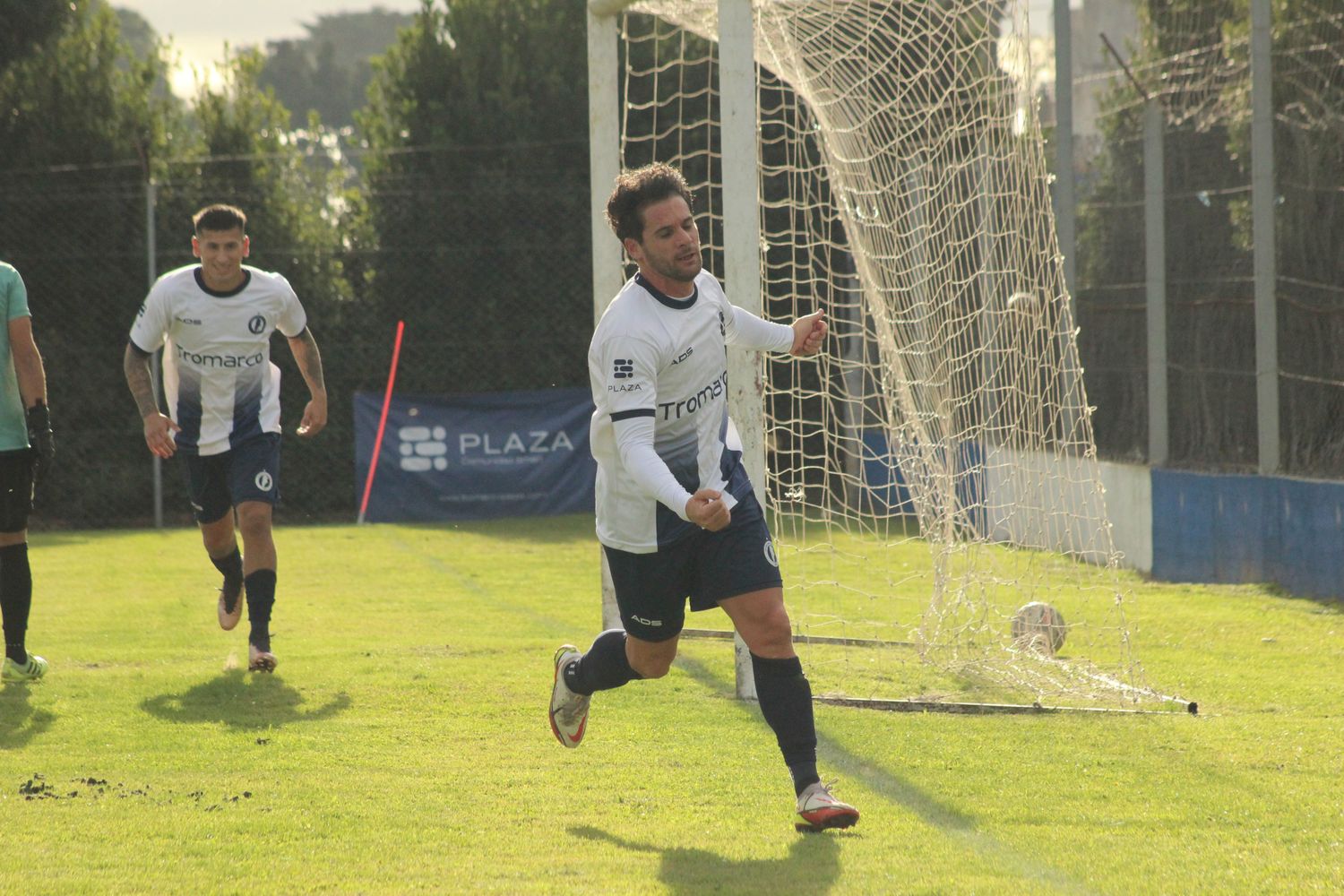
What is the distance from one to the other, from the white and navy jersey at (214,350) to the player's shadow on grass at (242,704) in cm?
114

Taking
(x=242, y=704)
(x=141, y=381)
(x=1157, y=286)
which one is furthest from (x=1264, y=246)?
(x=242, y=704)

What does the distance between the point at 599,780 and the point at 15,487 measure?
3271mm

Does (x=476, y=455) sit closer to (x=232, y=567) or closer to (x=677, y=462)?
(x=232, y=567)

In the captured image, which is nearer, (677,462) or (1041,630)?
(677,462)

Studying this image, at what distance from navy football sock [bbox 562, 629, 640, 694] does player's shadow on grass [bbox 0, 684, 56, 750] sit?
201cm

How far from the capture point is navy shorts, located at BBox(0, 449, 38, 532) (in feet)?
21.8

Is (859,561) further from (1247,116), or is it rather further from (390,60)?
(390,60)

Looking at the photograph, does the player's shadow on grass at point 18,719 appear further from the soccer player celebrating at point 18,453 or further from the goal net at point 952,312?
the goal net at point 952,312

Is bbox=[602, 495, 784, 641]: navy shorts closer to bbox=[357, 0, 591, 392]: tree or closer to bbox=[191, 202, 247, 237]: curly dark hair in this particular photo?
bbox=[191, 202, 247, 237]: curly dark hair

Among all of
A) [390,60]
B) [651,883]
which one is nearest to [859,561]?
[651,883]

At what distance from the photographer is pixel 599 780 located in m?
4.89

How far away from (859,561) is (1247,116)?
3.97 metres

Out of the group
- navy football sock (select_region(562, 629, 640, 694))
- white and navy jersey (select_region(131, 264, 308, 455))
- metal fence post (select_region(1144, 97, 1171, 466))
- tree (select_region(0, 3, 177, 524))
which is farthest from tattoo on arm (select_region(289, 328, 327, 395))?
tree (select_region(0, 3, 177, 524))

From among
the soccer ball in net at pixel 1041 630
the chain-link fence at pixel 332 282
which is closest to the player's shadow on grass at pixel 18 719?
the soccer ball in net at pixel 1041 630
